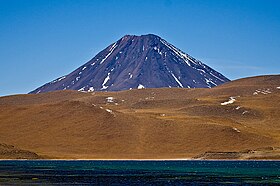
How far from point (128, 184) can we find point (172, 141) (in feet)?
387

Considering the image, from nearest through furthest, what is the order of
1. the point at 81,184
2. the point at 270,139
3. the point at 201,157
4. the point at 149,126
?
the point at 81,184, the point at 201,157, the point at 270,139, the point at 149,126

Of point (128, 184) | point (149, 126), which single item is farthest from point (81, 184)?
point (149, 126)

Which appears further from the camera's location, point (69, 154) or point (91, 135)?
point (91, 135)

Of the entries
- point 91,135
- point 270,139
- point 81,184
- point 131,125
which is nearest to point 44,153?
point 91,135

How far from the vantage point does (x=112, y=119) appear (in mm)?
199750

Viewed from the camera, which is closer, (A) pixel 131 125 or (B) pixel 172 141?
(B) pixel 172 141

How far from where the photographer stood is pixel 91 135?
19112 centimetres

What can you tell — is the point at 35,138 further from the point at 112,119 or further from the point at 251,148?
the point at 251,148

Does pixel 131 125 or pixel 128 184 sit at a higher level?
pixel 131 125

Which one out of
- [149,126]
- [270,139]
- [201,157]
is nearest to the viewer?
[201,157]

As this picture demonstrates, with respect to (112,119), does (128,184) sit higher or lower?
lower

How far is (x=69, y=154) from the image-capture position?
17562 cm

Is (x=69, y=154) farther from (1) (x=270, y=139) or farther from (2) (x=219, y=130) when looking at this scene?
(1) (x=270, y=139)

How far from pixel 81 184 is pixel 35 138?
426 ft
